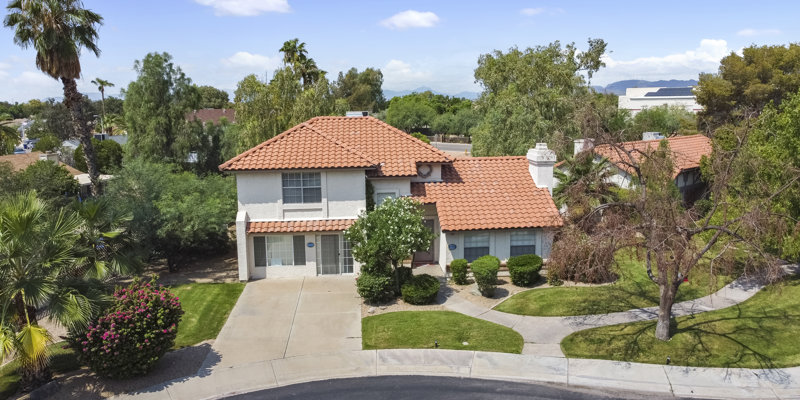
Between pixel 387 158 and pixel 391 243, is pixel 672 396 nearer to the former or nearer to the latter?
pixel 391 243

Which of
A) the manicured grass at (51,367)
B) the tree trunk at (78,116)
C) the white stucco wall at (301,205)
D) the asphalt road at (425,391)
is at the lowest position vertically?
the asphalt road at (425,391)

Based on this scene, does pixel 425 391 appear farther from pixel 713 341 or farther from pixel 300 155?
pixel 300 155

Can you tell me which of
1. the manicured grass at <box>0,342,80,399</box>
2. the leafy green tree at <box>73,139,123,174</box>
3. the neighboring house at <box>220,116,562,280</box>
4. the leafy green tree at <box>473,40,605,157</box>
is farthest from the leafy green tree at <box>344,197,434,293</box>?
the leafy green tree at <box>73,139,123,174</box>

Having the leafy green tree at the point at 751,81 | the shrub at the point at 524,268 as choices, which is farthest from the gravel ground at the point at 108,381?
the leafy green tree at the point at 751,81

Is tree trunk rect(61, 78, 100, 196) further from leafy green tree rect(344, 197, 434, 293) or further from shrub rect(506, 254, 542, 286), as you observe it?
shrub rect(506, 254, 542, 286)

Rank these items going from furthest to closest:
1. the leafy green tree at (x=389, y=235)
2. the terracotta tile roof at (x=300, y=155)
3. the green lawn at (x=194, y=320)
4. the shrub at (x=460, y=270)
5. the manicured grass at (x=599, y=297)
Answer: the terracotta tile roof at (x=300, y=155) < the shrub at (x=460, y=270) < the leafy green tree at (x=389, y=235) < the manicured grass at (x=599, y=297) < the green lawn at (x=194, y=320)

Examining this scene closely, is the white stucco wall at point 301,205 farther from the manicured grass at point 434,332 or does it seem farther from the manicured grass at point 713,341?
the manicured grass at point 713,341
